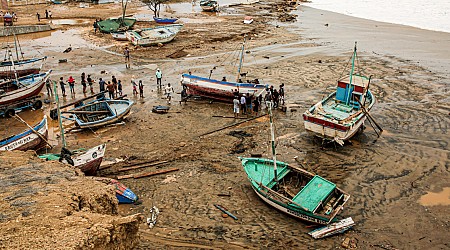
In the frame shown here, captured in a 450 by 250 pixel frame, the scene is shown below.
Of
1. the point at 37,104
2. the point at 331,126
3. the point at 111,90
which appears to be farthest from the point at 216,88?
the point at 37,104

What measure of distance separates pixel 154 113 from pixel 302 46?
19.7 metres

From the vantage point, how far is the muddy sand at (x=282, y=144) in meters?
Answer: 12.5

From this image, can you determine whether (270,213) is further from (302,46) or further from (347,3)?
(347,3)

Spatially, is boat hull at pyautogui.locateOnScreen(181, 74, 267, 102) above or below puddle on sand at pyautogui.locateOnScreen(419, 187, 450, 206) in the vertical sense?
above

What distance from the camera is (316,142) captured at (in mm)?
18953

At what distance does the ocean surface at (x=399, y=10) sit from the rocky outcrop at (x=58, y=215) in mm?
43551

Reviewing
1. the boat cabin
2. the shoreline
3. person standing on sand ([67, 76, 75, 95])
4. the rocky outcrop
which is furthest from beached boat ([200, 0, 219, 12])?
the rocky outcrop

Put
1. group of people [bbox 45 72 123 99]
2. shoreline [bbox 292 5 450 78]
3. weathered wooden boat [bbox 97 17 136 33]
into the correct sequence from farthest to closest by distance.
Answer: weathered wooden boat [bbox 97 17 136 33] < shoreline [bbox 292 5 450 78] < group of people [bbox 45 72 123 99]

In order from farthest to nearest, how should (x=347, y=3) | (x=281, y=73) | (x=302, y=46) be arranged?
(x=347, y=3)
(x=302, y=46)
(x=281, y=73)

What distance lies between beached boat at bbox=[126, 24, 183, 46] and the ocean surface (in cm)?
2700

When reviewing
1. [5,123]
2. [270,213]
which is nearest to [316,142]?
[270,213]

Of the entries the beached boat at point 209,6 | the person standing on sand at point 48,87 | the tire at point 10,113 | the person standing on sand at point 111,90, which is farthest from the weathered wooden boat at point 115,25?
the tire at point 10,113

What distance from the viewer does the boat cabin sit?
1939 cm

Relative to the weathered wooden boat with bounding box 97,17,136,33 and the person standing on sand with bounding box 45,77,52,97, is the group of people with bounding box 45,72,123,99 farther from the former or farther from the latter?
the weathered wooden boat with bounding box 97,17,136,33
